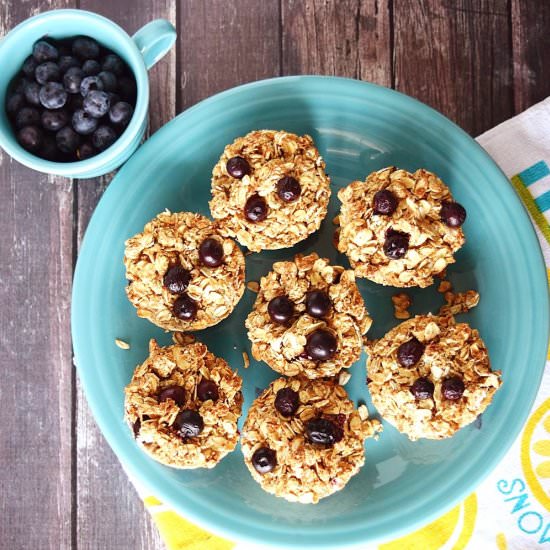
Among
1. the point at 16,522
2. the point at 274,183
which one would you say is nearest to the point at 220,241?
the point at 274,183

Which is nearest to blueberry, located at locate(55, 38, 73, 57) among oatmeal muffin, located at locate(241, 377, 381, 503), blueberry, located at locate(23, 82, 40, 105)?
blueberry, located at locate(23, 82, 40, 105)

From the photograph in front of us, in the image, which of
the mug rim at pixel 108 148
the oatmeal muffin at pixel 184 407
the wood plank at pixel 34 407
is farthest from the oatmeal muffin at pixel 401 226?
the wood plank at pixel 34 407

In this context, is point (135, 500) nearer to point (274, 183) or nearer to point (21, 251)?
point (21, 251)

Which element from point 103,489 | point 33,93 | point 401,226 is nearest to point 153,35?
point 33,93

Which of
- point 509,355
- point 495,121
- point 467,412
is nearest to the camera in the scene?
point 467,412

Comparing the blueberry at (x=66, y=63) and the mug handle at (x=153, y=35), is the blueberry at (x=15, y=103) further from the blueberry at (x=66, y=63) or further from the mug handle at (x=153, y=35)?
the mug handle at (x=153, y=35)

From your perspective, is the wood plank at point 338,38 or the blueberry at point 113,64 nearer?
the blueberry at point 113,64
